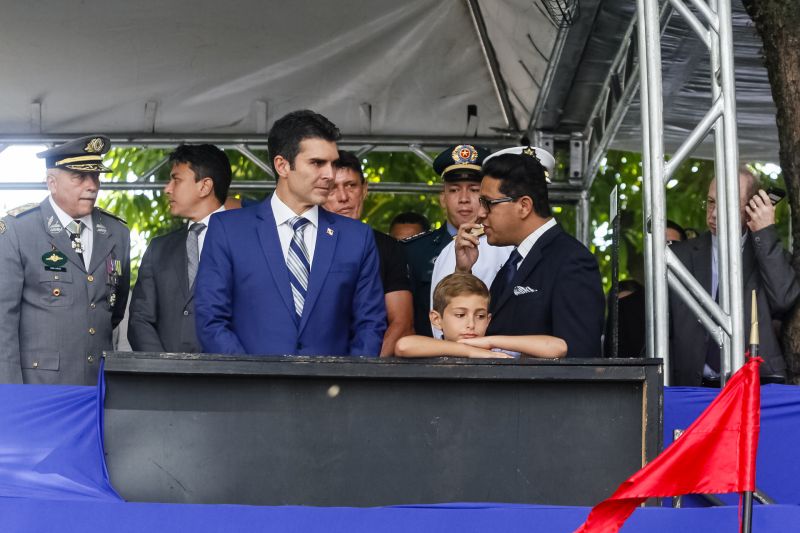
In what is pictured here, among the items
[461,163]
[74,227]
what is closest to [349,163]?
[461,163]

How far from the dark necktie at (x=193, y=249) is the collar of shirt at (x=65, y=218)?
1.66 feet

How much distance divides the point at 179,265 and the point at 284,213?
1.29m

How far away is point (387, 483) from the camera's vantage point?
3.40m

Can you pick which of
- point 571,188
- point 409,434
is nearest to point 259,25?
point 571,188

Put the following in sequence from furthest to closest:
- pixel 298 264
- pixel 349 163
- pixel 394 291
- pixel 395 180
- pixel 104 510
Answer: pixel 395 180 < pixel 349 163 < pixel 394 291 < pixel 298 264 < pixel 104 510

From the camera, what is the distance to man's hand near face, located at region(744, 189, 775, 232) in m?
4.87

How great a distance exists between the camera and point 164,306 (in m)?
5.27

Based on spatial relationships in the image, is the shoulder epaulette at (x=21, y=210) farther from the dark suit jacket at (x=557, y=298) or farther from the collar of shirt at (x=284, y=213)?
the dark suit jacket at (x=557, y=298)

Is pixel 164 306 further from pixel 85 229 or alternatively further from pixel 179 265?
pixel 85 229

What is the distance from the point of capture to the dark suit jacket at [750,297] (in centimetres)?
481

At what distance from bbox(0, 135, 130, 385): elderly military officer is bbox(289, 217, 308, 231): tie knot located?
1621mm

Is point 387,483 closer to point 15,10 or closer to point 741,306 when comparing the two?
point 741,306

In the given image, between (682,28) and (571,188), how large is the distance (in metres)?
1.91

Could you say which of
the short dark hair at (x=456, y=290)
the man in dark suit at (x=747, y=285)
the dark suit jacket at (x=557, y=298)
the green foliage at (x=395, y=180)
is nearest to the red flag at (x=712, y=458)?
the dark suit jacket at (x=557, y=298)
